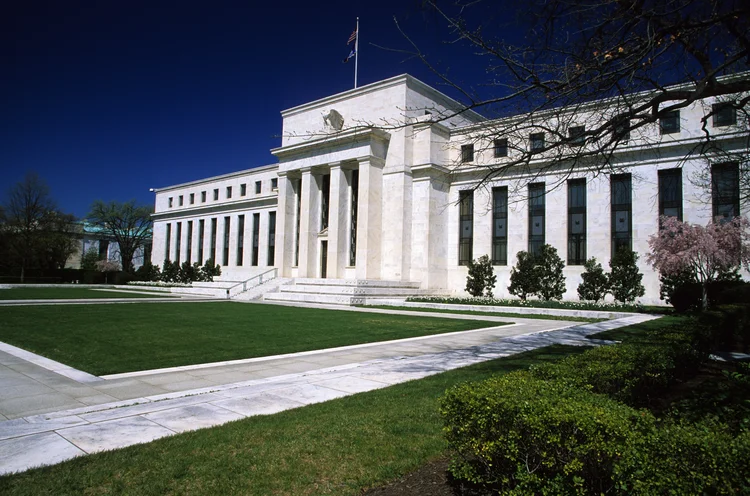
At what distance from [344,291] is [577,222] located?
58.1 feet

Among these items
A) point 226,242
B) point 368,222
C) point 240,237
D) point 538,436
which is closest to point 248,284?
point 368,222

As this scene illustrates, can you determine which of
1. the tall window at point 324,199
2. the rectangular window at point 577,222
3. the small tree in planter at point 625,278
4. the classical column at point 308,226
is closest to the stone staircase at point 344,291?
the classical column at point 308,226

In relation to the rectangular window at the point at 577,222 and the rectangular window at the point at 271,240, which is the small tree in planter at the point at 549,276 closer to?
the rectangular window at the point at 577,222

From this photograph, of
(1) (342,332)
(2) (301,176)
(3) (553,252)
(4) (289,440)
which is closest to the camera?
(4) (289,440)

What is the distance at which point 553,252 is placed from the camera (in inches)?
1276

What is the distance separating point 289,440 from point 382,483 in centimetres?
134

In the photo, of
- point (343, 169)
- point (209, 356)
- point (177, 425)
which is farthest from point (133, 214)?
point (177, 425)

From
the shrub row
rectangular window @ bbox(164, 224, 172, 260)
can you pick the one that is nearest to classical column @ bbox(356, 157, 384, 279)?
the shrub row

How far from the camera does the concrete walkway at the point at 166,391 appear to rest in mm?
5152

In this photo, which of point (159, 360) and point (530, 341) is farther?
point (530, 341)

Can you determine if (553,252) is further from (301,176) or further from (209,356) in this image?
(209,356)

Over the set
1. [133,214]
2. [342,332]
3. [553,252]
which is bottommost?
[342,332]

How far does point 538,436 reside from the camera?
336 cm

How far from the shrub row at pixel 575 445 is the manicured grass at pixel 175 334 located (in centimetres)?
780
